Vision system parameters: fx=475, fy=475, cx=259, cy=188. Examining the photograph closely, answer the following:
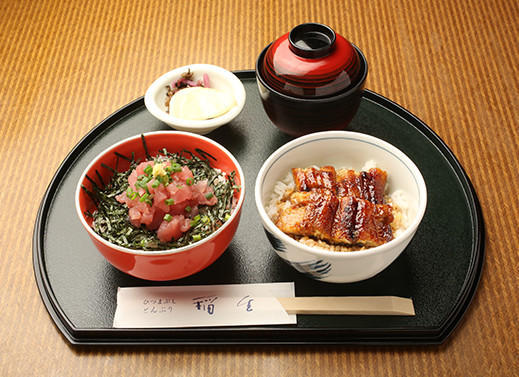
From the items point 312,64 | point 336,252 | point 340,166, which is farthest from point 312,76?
point 336,252

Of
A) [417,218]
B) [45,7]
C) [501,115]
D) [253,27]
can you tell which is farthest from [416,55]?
[45,7]

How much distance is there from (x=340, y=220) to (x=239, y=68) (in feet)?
3.18

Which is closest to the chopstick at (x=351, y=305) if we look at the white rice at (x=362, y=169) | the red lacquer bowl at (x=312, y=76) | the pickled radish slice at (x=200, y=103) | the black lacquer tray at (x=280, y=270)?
the black lacquer tray at (x=280, y=270)

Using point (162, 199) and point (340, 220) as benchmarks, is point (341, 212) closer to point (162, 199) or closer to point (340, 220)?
point (340, 220)

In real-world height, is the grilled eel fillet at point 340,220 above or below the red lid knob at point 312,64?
below

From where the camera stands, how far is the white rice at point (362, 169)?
1.17 m

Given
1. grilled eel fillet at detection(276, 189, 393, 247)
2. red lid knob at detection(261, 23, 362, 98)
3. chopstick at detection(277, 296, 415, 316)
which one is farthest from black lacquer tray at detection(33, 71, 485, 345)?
red lid knob at detection(261, 23, 362, 98)

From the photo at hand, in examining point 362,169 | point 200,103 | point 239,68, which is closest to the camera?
point 362,169

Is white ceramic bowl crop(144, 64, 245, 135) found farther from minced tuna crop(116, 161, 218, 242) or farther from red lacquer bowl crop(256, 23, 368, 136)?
minced tuna crop(116, 161, 218, 242)

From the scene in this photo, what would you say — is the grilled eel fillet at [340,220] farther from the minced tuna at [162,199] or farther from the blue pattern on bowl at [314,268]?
the minced tuna at [162,199]

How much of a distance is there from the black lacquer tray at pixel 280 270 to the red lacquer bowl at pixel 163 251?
3.6 inches

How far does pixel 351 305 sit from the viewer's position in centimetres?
112

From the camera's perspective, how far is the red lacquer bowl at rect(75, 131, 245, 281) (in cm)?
107

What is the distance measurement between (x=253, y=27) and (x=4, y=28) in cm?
110
